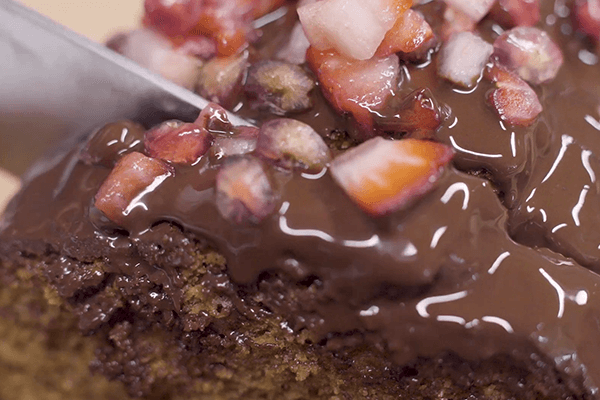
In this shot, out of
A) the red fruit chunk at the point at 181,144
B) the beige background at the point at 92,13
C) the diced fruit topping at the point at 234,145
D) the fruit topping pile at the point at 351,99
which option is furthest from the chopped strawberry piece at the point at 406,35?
the beige background at the point at 92,13

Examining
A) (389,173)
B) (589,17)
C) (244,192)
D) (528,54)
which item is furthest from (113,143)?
(589,17)

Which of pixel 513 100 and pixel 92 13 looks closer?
pixel 513 100

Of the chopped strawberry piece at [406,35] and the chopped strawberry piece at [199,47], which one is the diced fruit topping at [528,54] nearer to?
the chopped strawberry piece at [406,35]

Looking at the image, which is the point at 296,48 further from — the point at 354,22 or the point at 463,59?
the point at 463,59

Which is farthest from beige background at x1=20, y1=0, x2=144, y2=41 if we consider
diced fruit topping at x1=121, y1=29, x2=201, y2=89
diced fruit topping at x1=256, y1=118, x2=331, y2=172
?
diced fruit topping at x1=256, y1=118, x2=331, y2=172

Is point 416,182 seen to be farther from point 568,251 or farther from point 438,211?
point 568,251

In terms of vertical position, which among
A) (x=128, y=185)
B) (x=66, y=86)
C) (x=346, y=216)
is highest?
(x=66, y=86)

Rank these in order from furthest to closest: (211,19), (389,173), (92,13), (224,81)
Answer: (92,13) → (211,19) → (224,81) → (389,173)

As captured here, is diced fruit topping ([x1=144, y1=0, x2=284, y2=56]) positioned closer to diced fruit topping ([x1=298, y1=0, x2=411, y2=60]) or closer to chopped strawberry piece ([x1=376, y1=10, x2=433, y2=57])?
diced fruit topping ([x1=298, y1=0, x2=411, y2=60])
